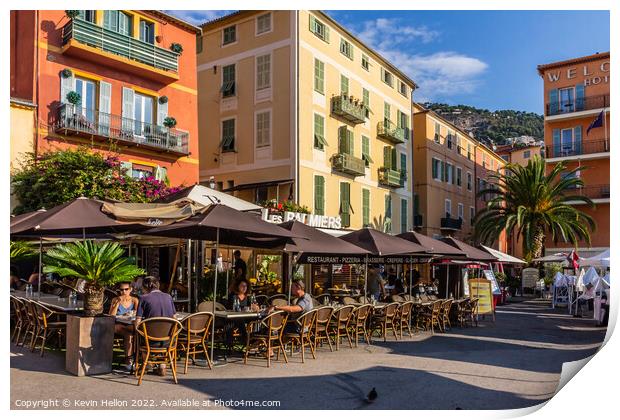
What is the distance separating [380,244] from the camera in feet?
39.9

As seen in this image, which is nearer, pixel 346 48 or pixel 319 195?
pixel 319 195

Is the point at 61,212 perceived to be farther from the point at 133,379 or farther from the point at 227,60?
the point at 227,60

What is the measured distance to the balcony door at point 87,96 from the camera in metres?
16.4

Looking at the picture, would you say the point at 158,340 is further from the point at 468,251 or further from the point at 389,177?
the point at 389,177

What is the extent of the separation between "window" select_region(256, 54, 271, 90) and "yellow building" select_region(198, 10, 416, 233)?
0.12 ft

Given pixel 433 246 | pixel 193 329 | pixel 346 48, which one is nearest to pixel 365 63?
pixel 346 48

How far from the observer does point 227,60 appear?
23.6 metres

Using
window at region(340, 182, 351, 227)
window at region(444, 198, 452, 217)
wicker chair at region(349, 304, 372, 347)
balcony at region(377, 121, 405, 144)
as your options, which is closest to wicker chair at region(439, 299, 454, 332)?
wicker chair at region(349, 304, 372, 347)

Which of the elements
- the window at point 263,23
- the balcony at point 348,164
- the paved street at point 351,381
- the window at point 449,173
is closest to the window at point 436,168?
the window at point 449,173

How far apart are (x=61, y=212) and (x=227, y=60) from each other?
50.3 feet

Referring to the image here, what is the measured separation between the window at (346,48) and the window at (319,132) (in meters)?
3.51

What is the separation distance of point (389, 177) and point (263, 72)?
9108mm
